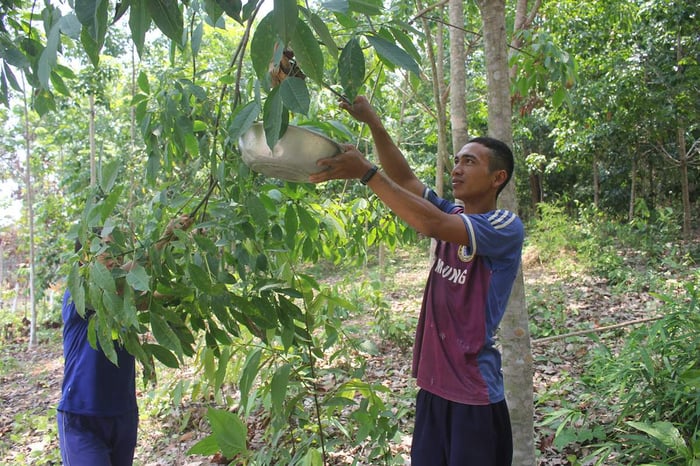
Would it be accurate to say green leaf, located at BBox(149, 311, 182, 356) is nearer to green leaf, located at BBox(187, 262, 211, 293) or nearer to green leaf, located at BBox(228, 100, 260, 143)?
green leaf, located at BBox(187, 262, 211, 293)

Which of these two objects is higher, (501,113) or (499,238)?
(501,113)

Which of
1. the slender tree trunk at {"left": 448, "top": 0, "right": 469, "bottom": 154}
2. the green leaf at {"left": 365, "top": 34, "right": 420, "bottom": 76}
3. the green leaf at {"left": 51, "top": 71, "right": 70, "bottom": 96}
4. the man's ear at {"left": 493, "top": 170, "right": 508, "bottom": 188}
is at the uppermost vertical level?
the slender tree trunk at {"left": 448, "top": 0, "right": 469, "bottom": 154}

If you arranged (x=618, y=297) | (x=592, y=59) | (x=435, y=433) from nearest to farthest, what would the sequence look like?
(x=435, y=433)
(x=618, y=297)
(x=592, y=59)

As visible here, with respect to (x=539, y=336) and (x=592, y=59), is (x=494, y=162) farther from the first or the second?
(x=592, y=59)

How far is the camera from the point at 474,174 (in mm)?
1634

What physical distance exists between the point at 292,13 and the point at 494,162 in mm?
1067

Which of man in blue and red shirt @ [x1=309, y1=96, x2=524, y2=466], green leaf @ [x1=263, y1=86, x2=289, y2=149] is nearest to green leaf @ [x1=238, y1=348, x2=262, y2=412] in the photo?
man in blue and red shirt @ [x1=309, y1=96, x2=524, y2=466]

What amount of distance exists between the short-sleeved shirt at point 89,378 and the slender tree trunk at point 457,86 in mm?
1818

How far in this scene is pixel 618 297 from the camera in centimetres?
533

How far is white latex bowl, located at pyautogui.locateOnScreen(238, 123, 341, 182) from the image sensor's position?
1155mm

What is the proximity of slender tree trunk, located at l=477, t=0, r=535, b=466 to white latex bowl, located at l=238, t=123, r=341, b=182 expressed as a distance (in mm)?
1130

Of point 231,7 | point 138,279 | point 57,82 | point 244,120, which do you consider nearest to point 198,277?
point 138,279

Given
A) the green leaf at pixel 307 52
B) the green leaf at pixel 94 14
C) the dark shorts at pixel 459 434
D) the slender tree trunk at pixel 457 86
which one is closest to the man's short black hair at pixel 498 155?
the dark shorts at pixel 459 434

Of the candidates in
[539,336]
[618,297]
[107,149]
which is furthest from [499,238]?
[107,149]
